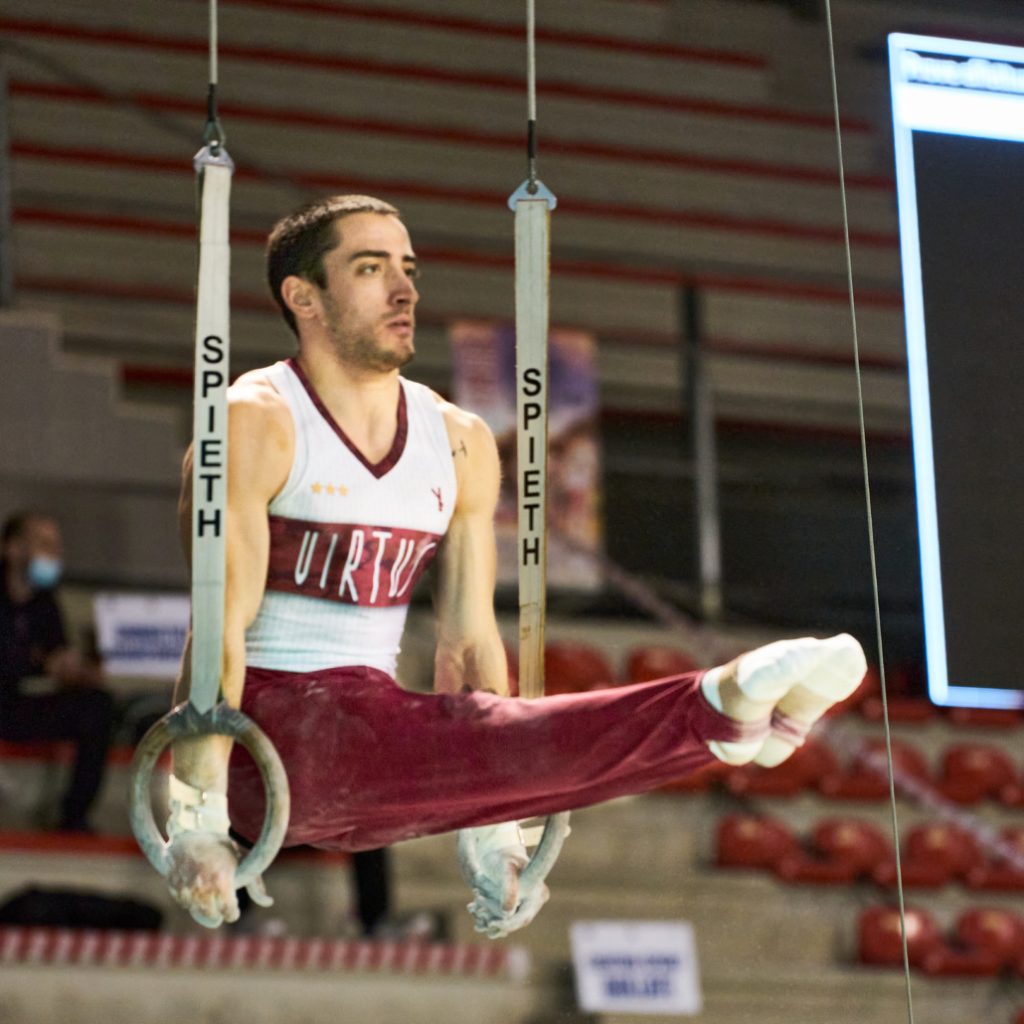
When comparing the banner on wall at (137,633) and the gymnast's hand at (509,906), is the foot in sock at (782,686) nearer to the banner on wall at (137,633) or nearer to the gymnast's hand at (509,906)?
the gymnast's hand at (509,906)

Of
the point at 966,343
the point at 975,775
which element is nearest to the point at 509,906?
the point at 966,343

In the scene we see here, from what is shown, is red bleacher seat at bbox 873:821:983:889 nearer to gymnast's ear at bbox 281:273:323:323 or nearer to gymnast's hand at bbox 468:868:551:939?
gymnast's hand at bbox 468:868:551:939

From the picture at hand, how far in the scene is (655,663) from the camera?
23.8 feet

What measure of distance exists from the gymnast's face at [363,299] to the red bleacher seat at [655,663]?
3.90 metres

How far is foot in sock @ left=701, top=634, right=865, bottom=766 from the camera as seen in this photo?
296 centimetres

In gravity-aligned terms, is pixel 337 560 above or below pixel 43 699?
below

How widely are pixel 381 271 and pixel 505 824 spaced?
2.78ft

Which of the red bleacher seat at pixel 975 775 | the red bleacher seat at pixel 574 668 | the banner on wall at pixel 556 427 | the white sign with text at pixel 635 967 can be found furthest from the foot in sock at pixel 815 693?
the red bleacher seat at pixel 975 775

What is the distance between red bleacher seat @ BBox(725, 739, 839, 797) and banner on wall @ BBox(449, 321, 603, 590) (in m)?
0.80

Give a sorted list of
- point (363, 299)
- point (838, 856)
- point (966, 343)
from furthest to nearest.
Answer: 1. point (838, 856)
2. point (966, 343)
3. point (363, 299)

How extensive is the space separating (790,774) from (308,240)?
4.33 m

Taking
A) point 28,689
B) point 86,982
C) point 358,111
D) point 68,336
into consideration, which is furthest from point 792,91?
point 86,982

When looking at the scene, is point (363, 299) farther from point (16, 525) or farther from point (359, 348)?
point (16, 525)

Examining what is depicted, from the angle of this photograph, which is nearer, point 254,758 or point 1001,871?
point 254,758
